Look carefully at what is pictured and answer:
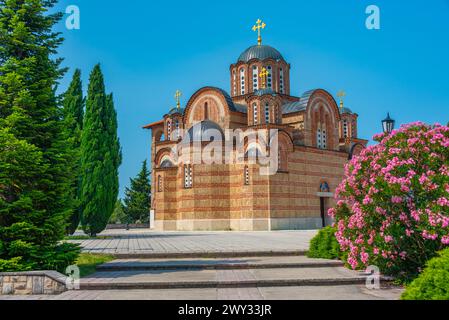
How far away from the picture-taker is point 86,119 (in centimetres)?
2291

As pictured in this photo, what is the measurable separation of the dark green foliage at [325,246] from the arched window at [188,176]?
19663 millimetres

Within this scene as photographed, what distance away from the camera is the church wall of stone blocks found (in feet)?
95.7

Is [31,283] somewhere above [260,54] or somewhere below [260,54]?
below

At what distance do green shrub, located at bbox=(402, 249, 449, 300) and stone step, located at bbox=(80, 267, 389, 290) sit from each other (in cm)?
261

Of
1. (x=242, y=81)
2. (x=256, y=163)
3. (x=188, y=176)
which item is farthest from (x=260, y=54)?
(x=188, y=176)

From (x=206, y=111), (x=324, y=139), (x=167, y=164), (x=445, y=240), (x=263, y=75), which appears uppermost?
(x=263, y=75)

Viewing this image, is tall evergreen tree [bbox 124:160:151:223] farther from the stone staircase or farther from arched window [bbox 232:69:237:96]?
the stone staircase

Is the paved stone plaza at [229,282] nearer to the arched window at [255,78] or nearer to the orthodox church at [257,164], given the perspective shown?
the orthodox church at [257,164]

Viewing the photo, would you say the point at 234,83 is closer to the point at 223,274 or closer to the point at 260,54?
the point at 260,54

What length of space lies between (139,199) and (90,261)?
38.9 metres

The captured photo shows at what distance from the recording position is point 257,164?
2875cm

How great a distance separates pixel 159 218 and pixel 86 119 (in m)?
13.0
